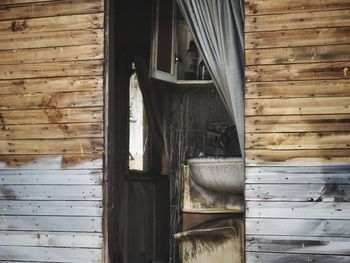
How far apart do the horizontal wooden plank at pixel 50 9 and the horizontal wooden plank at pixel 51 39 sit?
0.61 feet

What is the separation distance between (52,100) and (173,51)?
1.78 meters

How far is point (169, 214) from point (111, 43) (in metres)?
3.36

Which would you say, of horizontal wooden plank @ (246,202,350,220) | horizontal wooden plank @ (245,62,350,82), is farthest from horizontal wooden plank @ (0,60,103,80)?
horizontal wooden plank @ (246,202,350,220)

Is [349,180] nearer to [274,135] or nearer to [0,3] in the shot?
[274,135]

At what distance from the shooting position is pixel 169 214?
26.0 ft

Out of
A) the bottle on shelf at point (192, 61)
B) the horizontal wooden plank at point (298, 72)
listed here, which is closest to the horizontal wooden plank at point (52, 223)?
the horizontal wooden plank at point (298, 72)

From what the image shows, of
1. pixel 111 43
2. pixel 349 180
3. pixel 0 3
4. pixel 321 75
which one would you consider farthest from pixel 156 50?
pixel 349 180

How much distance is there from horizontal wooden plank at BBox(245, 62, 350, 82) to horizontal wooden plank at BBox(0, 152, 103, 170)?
1.58 m

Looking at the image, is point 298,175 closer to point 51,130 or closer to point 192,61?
point 51,130

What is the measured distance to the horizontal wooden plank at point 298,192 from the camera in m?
4.48

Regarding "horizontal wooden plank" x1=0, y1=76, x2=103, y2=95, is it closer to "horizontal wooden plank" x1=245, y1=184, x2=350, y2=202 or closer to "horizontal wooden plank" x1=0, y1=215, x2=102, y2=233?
"horizontal wooden plank" x1=0, y1=215, x2=102, y2=233

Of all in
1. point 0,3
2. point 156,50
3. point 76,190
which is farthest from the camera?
point 156,50

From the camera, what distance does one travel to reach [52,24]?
5.34 m

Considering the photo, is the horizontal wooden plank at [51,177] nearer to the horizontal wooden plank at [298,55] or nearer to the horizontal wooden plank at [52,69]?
the horizontal wooden plank at [52,69]
